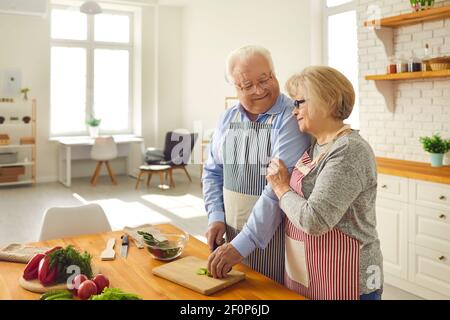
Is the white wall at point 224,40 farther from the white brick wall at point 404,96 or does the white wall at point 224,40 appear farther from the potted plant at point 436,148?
the potted plant at point 436,148

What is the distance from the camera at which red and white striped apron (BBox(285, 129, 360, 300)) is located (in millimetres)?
1548

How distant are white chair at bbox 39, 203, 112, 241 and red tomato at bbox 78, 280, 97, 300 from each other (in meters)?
1.06

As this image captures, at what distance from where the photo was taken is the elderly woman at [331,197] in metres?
1.47

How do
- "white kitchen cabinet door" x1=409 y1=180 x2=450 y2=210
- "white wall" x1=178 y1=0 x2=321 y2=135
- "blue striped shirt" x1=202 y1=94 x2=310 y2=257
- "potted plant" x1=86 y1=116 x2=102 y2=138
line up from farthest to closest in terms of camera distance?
"potted plant" x1=86 y1=116 x2=102 y2=138, "white wall" x1=178 y1=0 x2=321 y2=135, "white kitchen cabinet door" x1=409 y1=180 x2=450 y2=210, "blue striped shirt" x1=202 y1=94 x2=310 y2=257

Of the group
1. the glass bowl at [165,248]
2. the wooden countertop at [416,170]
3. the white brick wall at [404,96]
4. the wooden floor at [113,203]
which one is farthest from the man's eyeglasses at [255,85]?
the wooden floor at [113,203]

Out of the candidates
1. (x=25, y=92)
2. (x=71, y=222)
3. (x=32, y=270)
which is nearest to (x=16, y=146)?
(x=25, y=92)

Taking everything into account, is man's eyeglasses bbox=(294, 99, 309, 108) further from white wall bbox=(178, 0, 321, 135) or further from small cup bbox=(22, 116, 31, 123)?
small cup bbox=(22, 116, 31, 123)

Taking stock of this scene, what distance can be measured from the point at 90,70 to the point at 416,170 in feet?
23.2

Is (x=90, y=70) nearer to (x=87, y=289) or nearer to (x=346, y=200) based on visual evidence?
(x=87, y=289)

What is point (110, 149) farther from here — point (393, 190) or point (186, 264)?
point (186, 264)

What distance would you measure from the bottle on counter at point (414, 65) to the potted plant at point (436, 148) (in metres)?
0.55

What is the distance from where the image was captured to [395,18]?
394cm

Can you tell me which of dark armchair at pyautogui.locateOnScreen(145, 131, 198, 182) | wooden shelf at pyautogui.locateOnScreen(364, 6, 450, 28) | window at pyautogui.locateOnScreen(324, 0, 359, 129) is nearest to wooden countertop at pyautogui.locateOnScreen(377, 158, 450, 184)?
wooden shelf at pyautogui.locateOnScreen(364, 6, 450, 28)
